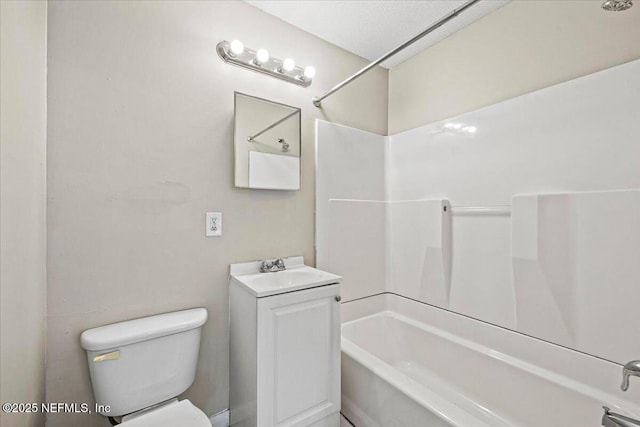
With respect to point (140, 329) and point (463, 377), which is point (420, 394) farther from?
point (140, 329)

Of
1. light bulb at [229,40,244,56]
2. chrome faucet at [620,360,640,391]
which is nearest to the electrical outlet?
light bulb at [229,40,244,56]

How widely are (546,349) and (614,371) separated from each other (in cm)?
25

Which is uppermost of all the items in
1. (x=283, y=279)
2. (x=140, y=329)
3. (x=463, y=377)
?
(x=283, y=279)

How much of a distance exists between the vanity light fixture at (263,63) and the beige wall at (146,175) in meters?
0.06

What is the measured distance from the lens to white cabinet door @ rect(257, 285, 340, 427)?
127 centimetres

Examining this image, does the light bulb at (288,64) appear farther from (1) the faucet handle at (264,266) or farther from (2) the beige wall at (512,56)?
(1) the faucet handle at (264,266)

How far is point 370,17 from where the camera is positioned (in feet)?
5.81

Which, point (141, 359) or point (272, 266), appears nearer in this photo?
point (141, 359)

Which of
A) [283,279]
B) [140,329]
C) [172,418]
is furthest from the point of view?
[283,279]

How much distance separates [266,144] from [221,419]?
1.64 meters

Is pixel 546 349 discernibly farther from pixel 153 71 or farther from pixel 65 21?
pixel 65 21

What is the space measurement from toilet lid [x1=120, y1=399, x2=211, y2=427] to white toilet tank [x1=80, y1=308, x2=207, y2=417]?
0.30 feet

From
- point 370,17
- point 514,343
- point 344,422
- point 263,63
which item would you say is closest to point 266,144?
point 263,63

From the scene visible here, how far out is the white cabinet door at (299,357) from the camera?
127 cm
